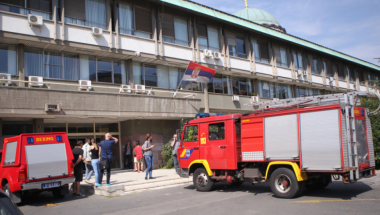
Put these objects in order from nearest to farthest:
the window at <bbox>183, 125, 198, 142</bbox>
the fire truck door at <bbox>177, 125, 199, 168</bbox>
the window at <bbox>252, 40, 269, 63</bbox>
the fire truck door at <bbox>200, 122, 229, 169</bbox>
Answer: the fire truck door at <bbox>200, 122, 229, 169</bbox> < the fire truck door at <bbox>177, 125, 199, 168</bbox> < the window at <bbox>183, 125, 198, 142</bbox> < the window at <bbox>252, 40, 269, 63</bbox>

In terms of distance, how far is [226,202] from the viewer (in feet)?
26.9

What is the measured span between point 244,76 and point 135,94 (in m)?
11.0

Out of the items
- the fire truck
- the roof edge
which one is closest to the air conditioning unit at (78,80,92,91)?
the roof edge

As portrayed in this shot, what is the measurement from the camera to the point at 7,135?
14586 millimetres

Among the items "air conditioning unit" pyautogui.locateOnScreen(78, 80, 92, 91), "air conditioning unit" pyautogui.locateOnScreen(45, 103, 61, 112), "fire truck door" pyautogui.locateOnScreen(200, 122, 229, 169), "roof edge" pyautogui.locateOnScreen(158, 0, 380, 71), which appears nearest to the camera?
"fire truck door" pyautogui.locateOnScreen(200, 122, 229, 169)

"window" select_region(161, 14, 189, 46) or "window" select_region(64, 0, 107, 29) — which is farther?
"window" select_region(161, 14, 189, 46)

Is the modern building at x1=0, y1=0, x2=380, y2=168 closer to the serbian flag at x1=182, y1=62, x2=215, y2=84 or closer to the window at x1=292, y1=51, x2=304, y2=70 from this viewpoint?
the serbian flag at x1=182, y1=62, x2=215, y2=84

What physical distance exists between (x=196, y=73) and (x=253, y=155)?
404 inches

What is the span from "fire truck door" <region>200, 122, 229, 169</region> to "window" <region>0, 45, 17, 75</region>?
10126 millimetres

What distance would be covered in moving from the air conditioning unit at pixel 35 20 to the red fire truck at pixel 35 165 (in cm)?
725

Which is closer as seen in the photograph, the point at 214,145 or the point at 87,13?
the point at 214,145

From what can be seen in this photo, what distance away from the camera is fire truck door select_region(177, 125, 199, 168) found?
34.9 ft

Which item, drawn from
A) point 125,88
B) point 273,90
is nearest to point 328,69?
point 273,90

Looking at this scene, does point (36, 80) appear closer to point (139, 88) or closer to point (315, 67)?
point (139, 88)
